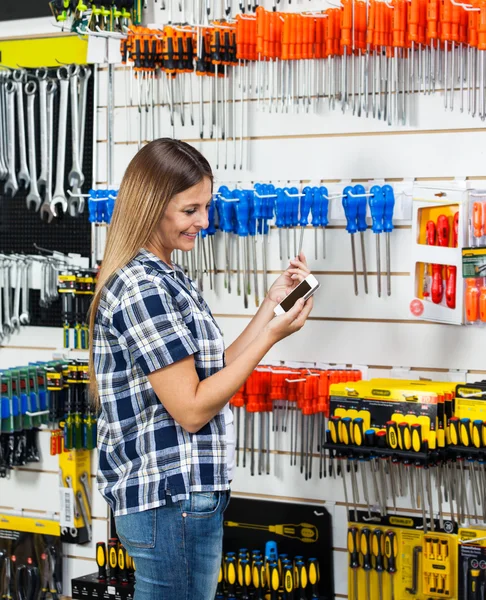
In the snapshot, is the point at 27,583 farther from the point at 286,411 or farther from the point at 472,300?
the point at 472,300

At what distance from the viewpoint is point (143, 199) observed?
2.23m

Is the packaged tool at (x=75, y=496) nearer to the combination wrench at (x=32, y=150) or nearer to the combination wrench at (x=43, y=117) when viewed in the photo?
the combination wrench at (x=32, y=150)

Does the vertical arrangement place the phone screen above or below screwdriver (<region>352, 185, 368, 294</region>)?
below

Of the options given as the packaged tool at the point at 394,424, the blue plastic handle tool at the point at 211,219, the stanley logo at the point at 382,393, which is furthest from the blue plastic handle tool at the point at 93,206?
the stanley logo at the point at 382,393

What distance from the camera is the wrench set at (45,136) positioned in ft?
13.4

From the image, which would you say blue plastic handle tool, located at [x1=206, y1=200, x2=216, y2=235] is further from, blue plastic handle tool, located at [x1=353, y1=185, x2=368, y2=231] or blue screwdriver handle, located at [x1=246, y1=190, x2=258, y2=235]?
blue plastic handle tool, located at [x1=353, y1=185, x2=368, y2=231]

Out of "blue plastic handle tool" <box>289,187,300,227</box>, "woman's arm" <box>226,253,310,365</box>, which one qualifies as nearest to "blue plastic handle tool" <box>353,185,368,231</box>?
"blue plastic handle tool" <box>289,187,300,227</box>

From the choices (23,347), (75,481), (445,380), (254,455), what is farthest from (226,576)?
(23,347)

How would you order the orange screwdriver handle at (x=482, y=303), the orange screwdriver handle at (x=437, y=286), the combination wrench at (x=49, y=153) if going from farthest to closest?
the combination wrench at (x=49, y=153)
the orange screwdriver handle at (x=437, y=286)
the orange screwdriver handle at (x=482, y=303)

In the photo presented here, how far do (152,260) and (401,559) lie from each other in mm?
1792

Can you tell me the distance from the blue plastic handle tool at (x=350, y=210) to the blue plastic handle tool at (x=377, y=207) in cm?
6

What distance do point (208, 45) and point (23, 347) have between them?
1620mm

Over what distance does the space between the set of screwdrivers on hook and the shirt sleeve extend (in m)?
1.40

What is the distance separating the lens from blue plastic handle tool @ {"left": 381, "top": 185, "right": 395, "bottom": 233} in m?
3.32
